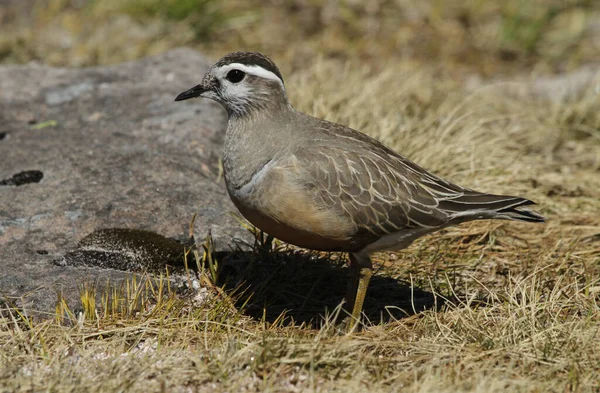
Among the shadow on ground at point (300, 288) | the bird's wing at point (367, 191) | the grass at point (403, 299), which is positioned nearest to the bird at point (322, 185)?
the bird's wing at point (367, 191)

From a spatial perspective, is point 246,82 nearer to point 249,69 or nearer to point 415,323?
point 249,69

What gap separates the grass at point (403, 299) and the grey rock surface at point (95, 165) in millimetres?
363

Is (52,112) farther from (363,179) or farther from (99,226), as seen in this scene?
(363,179)

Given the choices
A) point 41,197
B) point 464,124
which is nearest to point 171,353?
point 41,197

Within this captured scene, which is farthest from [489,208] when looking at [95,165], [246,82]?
[95,165]

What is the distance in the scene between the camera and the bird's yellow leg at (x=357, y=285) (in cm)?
560

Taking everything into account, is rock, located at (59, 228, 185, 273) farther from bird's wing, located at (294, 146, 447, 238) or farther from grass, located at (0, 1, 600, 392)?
bird's wing, located at (294, 146, 447, 238)

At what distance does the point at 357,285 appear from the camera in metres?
5.93

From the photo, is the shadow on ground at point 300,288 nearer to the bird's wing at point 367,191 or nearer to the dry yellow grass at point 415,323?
the dry yellow grass at point 415,323

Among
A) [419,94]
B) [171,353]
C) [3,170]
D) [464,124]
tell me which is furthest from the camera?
[419,94]

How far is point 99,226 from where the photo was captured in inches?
238

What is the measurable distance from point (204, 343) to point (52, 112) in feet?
11.7

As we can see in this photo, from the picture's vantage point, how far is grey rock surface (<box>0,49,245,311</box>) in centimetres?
579

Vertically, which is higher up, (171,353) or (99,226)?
(99,226)
